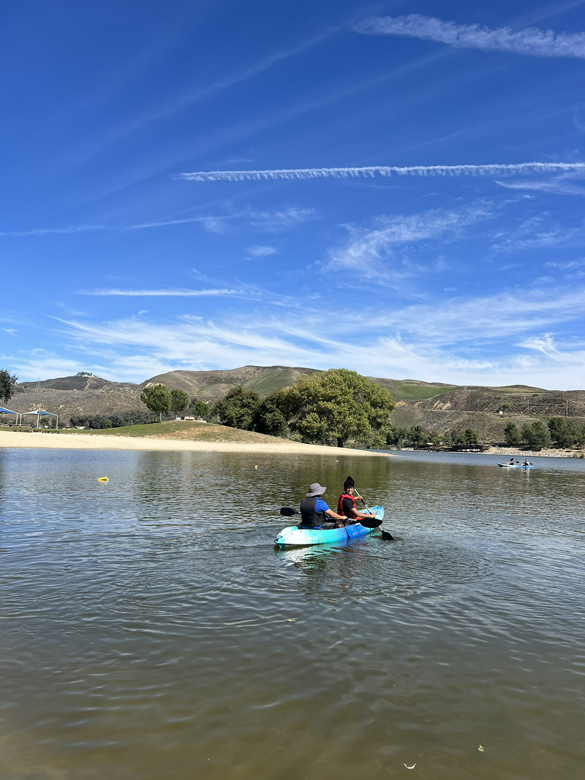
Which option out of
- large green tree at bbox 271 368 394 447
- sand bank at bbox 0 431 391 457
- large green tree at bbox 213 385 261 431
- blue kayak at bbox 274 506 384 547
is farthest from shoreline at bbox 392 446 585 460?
blue kayak at bbox 274 506 384 547

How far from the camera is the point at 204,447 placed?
8612 cm

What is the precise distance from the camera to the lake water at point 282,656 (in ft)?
20.6

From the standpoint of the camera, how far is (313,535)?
1808cm

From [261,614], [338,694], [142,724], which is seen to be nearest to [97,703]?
[142,724]

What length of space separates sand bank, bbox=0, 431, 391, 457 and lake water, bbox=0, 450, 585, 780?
58019 mm

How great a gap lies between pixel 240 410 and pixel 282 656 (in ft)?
354

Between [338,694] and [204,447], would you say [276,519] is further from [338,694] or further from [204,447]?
[204,447]

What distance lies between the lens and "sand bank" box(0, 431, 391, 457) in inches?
2886

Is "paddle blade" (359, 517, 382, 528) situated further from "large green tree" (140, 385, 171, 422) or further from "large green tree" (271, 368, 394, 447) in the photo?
"large green tree" (140, 385, 171, 422)

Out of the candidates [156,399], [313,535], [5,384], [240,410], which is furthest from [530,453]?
[313,535]

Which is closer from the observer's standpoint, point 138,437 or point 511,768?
point 511,768

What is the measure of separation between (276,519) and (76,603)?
12095mm

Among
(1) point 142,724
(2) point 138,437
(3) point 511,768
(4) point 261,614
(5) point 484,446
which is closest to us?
(3) point 511,768

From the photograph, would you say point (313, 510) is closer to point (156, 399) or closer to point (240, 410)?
point (240, 410)
